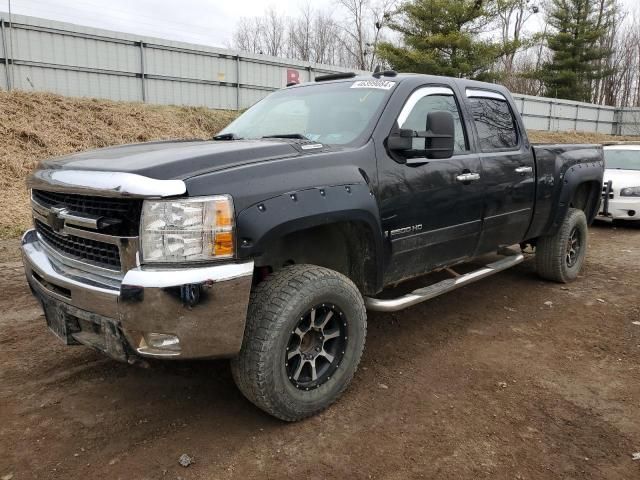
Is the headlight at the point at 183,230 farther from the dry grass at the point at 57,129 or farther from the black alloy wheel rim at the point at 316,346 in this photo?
the dry grass at the point at 57,129

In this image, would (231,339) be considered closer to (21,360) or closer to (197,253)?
(197,253)

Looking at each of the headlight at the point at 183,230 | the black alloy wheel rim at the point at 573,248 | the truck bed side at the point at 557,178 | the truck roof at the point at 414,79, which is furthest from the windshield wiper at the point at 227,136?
the black alloy wheel rim at the point at 573,248

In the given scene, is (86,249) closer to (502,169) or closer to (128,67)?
(502,169)

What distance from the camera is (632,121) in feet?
122

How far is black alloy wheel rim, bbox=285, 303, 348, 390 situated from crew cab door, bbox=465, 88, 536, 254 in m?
1.76

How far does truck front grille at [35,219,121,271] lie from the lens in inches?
101

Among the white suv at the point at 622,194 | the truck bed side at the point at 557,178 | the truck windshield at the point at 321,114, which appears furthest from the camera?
the white suv at the point at 622,194

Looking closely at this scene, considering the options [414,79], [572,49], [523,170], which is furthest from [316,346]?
[572,49]

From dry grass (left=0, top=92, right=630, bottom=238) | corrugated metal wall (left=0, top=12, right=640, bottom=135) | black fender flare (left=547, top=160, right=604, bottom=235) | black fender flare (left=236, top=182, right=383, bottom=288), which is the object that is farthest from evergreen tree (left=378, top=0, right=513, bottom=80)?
black fender flare (left=236, top=182, right=383, bottom=288)

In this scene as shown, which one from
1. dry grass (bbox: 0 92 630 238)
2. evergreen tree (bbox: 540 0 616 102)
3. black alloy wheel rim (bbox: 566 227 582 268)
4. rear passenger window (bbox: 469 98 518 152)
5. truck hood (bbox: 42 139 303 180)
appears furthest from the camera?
Answer: evergreen tree (bbox: 540 0 616 102)

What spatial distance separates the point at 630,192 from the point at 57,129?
444 inches

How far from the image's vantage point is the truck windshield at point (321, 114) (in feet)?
11.4

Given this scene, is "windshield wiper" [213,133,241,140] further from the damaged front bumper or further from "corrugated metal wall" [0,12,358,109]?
"corrugated metal wall" [0,12,358,109]

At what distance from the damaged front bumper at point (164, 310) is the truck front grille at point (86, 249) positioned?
8 centimetres
